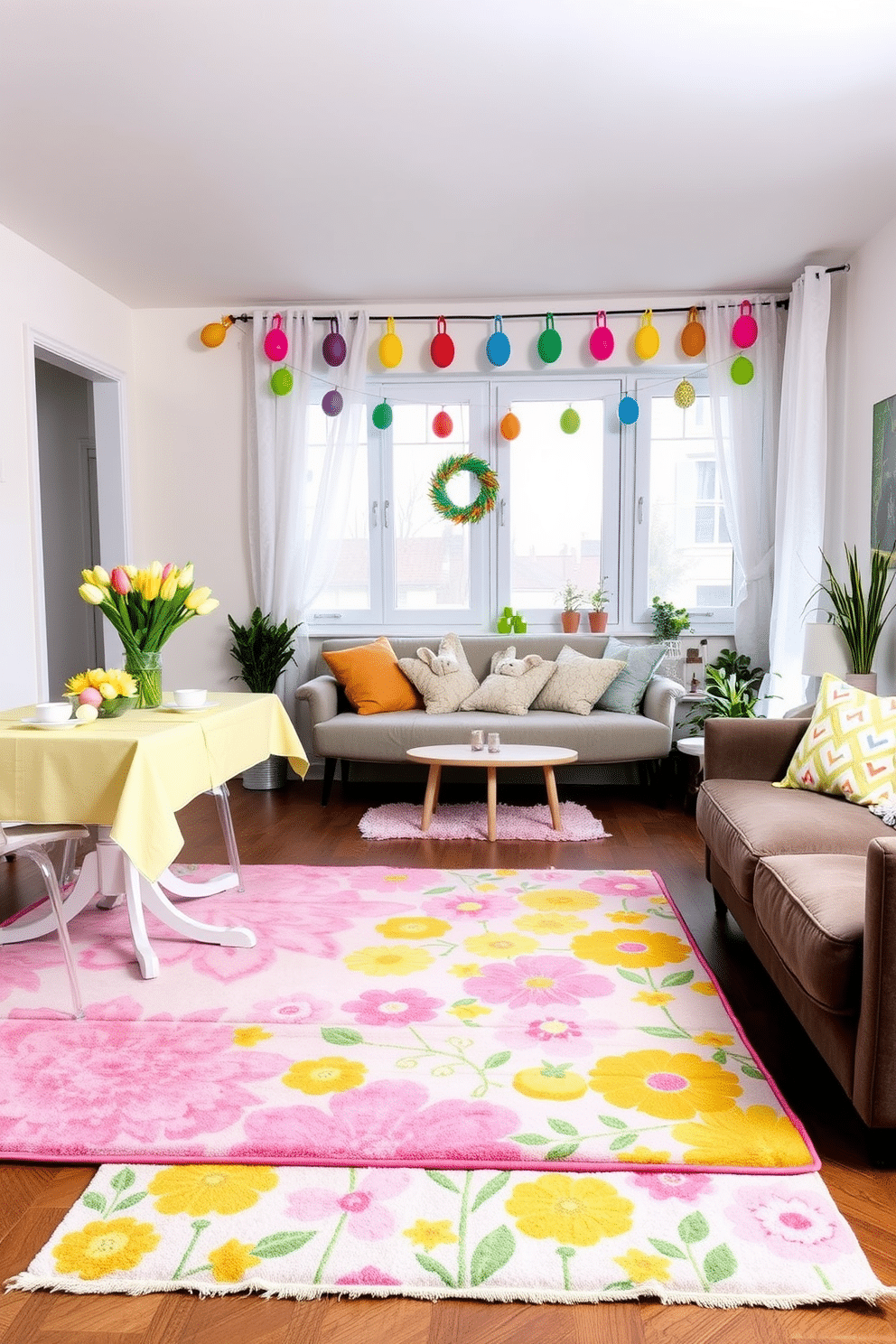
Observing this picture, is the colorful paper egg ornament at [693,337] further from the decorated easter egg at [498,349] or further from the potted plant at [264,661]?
the potted plant at [264,661]

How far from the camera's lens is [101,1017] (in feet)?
8.38

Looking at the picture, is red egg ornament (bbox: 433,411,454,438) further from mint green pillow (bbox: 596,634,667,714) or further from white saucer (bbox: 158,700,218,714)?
white saucer (bbox: 158,700,218,714)

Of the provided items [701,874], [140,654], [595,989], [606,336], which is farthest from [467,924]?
[606,336]

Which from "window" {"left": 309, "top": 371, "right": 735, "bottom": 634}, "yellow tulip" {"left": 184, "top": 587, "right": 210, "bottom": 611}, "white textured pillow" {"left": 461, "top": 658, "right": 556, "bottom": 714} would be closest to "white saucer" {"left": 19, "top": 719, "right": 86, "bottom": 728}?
"yellow tulip" {"left": 184, "top": 587, "right": 210, "bottom": 611}

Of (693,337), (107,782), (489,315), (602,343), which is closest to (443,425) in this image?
(489,315)

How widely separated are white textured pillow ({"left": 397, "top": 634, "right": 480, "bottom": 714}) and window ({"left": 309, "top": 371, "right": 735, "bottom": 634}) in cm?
63

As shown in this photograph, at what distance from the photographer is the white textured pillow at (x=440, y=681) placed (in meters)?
5.28

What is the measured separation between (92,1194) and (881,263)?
16.0ft

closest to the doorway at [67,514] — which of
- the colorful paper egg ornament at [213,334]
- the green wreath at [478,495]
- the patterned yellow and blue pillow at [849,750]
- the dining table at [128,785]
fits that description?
the colorful paper egg ornament at [213,334]

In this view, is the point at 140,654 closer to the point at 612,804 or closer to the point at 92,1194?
the point at 92,1194

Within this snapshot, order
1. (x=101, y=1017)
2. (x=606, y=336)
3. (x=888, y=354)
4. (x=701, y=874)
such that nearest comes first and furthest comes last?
1. (x=101, y=1017)
2. (x=701, y=874)
3. (x=888, y=354)
4. (x=606, y=336)

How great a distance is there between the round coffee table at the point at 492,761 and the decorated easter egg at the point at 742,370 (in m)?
2.37

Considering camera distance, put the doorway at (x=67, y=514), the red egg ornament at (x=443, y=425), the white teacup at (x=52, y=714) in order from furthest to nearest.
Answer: the doorway at (x=67, y=514) < the red egg ornament at (x=443, y=425) < the white teacup at (x=52, y=714)

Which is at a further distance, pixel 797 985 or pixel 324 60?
pixel 324 60
